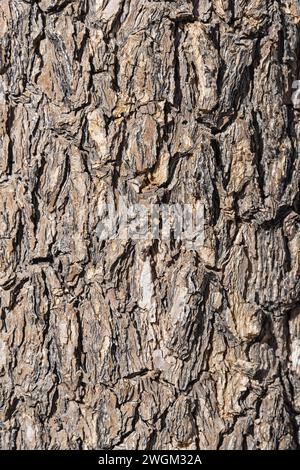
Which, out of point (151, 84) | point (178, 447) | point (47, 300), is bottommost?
point (178, 447)

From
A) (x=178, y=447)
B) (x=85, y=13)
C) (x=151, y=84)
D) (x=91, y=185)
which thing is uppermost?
(x=85, y=13)

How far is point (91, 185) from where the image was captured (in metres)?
1.38

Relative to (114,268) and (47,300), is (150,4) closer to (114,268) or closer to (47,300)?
(114,268)

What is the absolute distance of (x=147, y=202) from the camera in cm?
138

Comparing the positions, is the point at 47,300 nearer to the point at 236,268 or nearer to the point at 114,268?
the point at 114,268

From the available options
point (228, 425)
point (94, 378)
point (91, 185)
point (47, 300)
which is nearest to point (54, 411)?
point (94, 378)

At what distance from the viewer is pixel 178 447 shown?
1.42 metres

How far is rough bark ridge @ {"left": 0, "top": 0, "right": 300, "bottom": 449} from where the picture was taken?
4.45 ft

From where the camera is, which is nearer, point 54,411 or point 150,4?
point 150,4

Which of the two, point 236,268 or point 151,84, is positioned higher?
point 151,84

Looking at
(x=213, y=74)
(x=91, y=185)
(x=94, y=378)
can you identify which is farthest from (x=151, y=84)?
(x=94, y=378)

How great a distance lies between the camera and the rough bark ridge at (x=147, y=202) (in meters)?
1.36

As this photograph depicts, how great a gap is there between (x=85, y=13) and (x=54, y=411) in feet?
2.75

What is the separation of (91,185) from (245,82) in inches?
15.0
